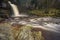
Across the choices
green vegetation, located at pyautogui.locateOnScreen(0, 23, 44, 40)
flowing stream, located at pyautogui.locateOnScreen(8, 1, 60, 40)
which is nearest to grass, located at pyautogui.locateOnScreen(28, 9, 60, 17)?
flowing stream, located at pyautogui.locateOnScreen(8, 1, 60, 40)

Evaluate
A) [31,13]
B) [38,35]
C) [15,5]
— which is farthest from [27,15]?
[38,35]

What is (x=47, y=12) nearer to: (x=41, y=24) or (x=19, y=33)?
(x=41, y=24)

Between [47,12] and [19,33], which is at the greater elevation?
[47,12]

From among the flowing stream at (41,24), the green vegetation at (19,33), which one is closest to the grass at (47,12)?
the flowing stream at (41,24)

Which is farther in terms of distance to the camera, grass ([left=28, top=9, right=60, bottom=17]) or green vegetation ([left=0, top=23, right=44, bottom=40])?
grass ([left=28, top=9, right=60, bottom=17])

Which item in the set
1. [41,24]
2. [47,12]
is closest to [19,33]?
[41,24]

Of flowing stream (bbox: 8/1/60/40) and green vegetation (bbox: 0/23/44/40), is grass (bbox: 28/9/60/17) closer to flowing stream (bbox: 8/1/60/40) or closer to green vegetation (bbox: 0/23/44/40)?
flowing stream (bbox: 8/1/60/40)

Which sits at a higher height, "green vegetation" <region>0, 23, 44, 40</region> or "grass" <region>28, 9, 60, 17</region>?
"grass" <region>28, 9, 60, 17</region>

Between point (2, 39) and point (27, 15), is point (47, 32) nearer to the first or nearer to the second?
point (27, 15)

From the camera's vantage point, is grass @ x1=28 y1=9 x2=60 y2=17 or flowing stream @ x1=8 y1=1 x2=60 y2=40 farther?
Result: grass @ x1=28 y1=9 x2=60 y2=17

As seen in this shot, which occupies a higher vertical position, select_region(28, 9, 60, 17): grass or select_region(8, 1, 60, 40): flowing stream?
select_region(28, 9, 60, 17): grass

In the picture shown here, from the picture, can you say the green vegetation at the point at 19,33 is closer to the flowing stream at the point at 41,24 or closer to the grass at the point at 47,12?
the flowing stream at the point at 41,24

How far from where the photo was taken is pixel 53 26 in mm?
1107

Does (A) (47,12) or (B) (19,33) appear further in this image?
(A) (47,12)
